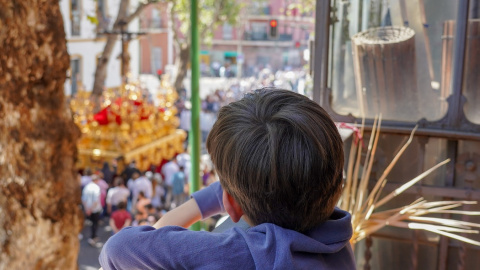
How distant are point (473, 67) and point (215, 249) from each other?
1956mm

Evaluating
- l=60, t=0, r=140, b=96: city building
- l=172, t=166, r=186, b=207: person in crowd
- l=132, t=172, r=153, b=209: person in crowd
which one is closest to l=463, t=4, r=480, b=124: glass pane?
l=132, t=172, r=153, b=209: person in crowd

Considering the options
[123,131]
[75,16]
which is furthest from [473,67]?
[75,16]

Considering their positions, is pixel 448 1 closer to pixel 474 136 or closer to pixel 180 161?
pixel 474 136

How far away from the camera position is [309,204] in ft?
3.09

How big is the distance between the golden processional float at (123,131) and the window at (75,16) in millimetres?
8199

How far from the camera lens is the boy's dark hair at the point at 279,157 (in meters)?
0.89

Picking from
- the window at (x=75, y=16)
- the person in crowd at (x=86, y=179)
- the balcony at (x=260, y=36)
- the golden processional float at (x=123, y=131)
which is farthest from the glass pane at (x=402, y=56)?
the balcony at (x=260, y=36)

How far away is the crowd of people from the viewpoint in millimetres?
7824

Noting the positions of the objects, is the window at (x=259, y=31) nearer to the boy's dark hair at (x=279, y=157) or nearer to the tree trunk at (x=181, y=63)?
the tree trunk at (x=181, y=63)

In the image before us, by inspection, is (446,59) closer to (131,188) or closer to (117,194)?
(117,194)

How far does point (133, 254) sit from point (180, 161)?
9564mm

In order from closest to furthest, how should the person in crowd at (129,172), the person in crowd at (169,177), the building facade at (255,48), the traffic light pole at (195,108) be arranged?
the traffic light pole at (195,108) < the person in crowd at (129,172) < the person in crowd at (169,177) < the building facade at (255,48)

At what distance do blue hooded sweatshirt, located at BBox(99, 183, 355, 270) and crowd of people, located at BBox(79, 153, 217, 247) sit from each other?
6.67m

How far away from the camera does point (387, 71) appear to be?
105 inches
